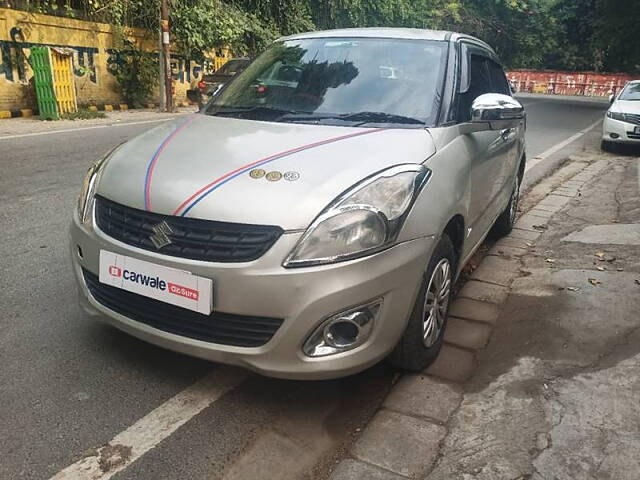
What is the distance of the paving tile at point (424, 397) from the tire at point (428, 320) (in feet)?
0.24

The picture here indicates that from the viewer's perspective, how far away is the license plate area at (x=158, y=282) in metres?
2.23

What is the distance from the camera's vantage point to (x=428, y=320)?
2768 mm

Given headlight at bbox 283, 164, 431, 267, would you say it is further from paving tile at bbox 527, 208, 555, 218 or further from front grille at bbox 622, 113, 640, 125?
front grille at bbox 622, 113, 640, 125

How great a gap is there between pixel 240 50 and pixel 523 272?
18.4m

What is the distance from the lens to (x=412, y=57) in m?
3.44

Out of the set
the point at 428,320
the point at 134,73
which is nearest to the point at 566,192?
the point at 428,320

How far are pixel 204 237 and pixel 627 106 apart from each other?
37.4 ft

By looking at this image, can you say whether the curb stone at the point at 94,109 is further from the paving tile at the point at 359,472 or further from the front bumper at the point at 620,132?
the paving tile at the point at 359,472

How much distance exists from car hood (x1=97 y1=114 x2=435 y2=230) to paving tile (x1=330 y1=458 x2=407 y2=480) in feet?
3.00

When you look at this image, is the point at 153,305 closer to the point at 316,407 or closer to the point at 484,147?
the point at 316,407

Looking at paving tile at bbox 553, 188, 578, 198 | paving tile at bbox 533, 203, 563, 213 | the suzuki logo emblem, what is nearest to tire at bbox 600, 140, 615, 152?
paving tile at bbox 553, 188, 578, 198

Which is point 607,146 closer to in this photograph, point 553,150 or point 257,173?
point 553,150

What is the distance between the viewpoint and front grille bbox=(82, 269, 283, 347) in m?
2.25

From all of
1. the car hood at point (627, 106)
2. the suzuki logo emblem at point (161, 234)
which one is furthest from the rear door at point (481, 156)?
the car hood at point (627, 106)
